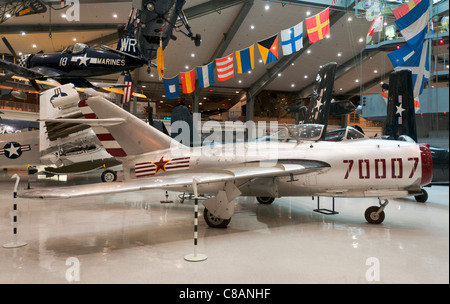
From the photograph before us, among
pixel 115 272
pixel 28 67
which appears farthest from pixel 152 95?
pixel 115 272

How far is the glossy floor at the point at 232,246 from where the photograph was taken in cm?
341

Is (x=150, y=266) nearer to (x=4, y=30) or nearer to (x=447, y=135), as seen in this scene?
(x=447, y=135)

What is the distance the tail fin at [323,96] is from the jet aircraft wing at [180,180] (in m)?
6.21

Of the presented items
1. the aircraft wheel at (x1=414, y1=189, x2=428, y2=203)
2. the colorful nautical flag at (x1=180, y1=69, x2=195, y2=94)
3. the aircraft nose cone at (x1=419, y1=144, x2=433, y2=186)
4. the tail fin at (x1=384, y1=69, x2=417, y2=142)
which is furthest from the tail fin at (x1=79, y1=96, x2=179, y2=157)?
the colorful nautical flag at (x1=180, y1=69, x2=195, y2=94)

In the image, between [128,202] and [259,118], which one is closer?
[128,202]

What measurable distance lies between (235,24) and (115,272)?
17146 millimetres

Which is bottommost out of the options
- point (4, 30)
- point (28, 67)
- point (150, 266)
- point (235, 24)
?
point (150, 266)

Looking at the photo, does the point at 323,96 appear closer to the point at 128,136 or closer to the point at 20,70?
the point at 128,136

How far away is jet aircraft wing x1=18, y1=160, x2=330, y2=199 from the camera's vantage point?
12.0ft

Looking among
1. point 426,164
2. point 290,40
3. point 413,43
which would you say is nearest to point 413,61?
point 413,43

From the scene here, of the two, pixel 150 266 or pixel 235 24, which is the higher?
pixel 235 24

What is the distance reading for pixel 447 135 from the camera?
173 cm

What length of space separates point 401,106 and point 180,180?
7927mm

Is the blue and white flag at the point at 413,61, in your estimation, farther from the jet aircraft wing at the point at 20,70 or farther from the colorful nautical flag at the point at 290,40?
the jet aircraft wing at the point at 20,70
